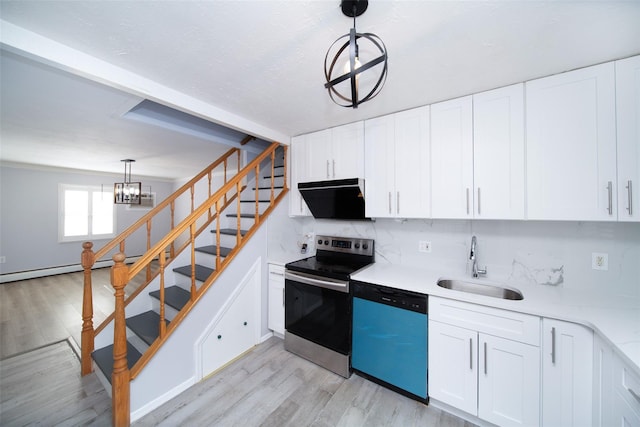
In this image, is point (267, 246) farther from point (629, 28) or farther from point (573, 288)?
point (629, 28)

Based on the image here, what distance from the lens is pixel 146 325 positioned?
88.4 inches

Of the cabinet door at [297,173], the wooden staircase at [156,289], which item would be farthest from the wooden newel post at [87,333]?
the cabinet door at [297,173]

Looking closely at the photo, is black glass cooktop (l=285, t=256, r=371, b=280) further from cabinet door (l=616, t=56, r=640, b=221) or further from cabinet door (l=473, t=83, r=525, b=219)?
cabinet door (l=616, t=56, r=640, b=221)

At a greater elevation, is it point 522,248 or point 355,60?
point 355,60

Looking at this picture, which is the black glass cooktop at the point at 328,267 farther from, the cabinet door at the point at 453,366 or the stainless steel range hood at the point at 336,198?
the cabinet door at the point at 453,366

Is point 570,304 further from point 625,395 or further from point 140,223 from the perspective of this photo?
point 140,223

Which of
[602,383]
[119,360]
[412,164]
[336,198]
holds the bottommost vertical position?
[119,360]

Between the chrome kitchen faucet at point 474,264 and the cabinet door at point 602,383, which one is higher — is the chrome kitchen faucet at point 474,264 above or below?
above

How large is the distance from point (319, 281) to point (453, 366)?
115 cm

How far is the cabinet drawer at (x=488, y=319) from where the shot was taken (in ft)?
4.69

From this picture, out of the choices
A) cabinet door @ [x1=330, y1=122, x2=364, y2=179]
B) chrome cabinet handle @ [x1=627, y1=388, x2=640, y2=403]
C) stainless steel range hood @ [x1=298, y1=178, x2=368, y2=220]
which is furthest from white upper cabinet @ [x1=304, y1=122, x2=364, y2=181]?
chrome cabinet handle @ [x1=627, y1=388, x2=640, y2=403]

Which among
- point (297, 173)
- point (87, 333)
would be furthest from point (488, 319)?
point (87, 333)

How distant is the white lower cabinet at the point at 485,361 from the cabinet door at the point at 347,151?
1.35 m

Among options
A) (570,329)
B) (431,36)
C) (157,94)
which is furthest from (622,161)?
(157,94)
